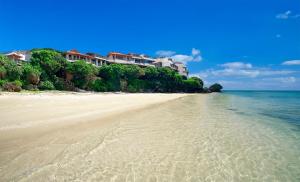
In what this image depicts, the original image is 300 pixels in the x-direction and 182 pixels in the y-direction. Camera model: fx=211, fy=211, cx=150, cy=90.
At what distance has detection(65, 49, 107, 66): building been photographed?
174ft

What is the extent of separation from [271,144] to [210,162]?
10.7 ft

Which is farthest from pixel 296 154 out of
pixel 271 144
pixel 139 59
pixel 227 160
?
pixel 139 59

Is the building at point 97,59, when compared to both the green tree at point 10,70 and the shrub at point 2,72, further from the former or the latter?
the shrub at point 2,72

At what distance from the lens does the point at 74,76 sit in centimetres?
3816

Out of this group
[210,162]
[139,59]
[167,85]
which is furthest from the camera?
[139,59]

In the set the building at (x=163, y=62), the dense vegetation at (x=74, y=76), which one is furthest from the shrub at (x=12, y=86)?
the building at (x=163, y=62)

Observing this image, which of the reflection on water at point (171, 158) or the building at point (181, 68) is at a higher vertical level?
the building at point (181, 68)

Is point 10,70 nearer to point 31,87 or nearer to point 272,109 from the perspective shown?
point 31,87

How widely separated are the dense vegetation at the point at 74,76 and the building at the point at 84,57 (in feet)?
29.9

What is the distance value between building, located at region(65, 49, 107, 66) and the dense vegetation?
9.11 m

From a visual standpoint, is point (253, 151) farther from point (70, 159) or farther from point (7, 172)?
point (7, 172)

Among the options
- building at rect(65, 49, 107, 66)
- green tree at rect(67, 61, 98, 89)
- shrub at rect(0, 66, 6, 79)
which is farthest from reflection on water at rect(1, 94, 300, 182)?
building at rect(65, 49, 107, 66)

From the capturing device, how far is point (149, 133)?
8062mm

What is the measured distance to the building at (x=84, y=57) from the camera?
174 ft
